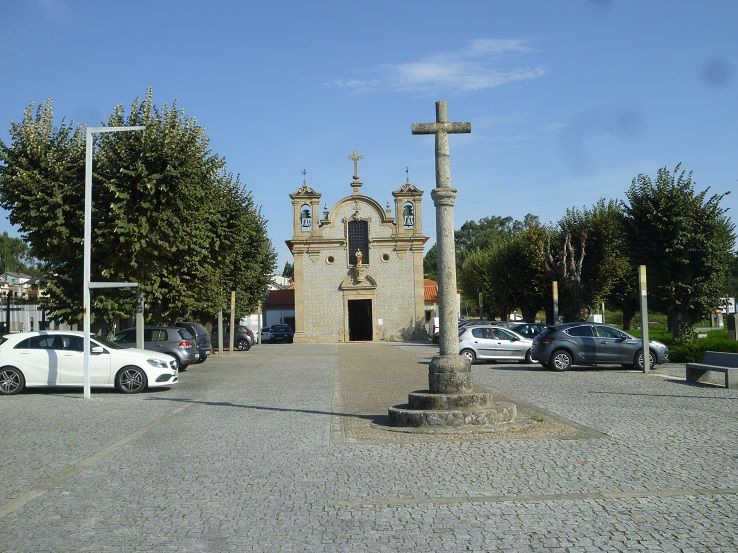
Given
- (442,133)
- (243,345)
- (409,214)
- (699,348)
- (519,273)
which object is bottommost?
(243,345)

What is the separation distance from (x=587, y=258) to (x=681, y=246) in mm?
14642

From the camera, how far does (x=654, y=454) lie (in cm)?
921

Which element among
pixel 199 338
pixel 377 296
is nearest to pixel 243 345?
pixel 199 338

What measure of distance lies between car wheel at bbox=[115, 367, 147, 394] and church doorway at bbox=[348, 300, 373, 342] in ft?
137

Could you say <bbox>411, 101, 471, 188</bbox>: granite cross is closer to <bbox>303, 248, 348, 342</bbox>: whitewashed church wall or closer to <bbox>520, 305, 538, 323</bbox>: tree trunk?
<bbox>520, 305, 538, 323</bbox>: tree trunk

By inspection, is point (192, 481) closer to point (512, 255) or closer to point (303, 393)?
point (303, 393)

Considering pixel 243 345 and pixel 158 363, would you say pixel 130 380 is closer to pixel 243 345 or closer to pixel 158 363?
pixel 158 363

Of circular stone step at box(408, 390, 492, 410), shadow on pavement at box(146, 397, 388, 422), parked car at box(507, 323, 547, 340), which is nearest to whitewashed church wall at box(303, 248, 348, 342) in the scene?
parked car at box(507, 323, 547, 340)

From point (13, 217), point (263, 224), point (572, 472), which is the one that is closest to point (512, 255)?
point (263, 224)

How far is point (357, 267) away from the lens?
58.8 metres

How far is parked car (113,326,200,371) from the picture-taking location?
25750mm

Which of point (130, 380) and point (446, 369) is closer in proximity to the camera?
point (446, 369)

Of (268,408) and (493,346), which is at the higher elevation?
(493,346)

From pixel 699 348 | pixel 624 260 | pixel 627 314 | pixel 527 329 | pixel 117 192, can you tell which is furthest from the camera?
pixel 627 314
